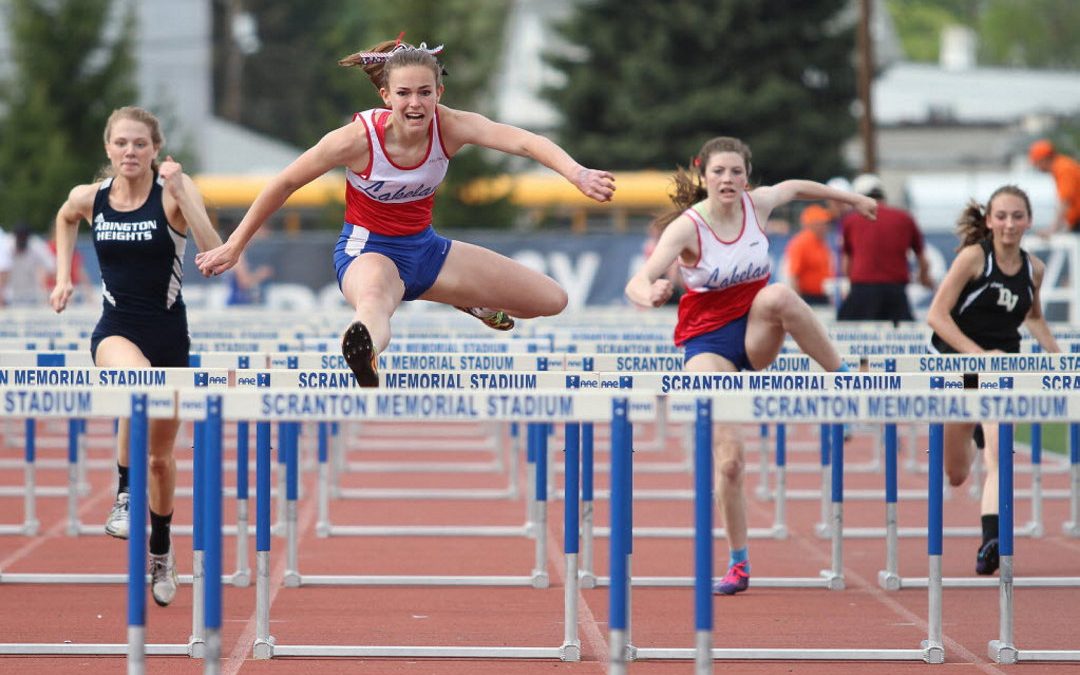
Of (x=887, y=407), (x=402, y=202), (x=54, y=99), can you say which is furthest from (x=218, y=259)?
(x=54, y=99)

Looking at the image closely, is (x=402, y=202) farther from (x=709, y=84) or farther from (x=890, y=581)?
(x=709, y=84)

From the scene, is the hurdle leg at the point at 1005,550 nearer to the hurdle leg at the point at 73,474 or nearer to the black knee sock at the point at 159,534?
the black knee sock at the point at 159,534

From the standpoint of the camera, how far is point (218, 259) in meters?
6.39

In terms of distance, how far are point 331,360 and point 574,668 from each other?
5.76ft

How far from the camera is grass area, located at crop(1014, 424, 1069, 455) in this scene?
15302mm

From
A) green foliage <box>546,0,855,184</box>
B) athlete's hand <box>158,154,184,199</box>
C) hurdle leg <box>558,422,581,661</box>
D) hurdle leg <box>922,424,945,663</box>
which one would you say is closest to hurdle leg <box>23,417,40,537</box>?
athlete's hand <box>158,154,184,199</box>

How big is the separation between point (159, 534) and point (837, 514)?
3.13 metres

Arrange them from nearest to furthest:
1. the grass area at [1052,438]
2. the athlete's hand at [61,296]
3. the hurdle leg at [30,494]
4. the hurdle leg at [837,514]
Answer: the athlete's hand at [61,296]
the hurdle leg at [837,514]
the hurdle leg at [30,494]
the grass area at [1052,438]

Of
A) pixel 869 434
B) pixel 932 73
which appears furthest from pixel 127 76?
pixel 932 73

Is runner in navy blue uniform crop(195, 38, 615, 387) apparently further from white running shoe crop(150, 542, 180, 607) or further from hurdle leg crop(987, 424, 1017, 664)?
hurdle leg crop(987, 424, 1017, 664)

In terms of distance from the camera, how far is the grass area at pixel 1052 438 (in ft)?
50.2

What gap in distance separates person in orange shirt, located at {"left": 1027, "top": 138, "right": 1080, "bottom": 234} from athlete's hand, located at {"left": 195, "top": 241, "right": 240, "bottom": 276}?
1108 centimetres

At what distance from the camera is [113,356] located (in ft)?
23.9

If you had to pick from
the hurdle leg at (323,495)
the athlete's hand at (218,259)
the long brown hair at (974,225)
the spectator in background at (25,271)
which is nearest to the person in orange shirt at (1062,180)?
the long brown hair at (974,225)
